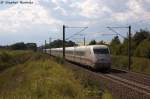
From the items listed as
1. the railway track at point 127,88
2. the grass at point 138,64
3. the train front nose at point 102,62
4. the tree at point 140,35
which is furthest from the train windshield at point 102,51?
the tree at point 140,35

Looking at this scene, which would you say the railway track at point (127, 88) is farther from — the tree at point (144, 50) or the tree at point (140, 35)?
the tree at point (140, 35)

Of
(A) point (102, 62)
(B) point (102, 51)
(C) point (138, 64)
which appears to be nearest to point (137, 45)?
(C) point (138, 64)

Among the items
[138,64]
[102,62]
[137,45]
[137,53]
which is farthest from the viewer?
[137,45]

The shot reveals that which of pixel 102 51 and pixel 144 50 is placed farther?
pixel 144 50

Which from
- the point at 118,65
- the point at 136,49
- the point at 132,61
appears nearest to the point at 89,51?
the point at 132,61

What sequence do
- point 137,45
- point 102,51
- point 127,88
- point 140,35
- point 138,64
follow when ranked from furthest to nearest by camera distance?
point 140,35, point 137,45, point 138,64, point 102,51, point 127,88

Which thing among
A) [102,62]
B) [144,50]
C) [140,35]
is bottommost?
[102,62]

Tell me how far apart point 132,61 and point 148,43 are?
639 cm

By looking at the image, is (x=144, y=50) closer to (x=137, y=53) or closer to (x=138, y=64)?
(x=137, y=53)

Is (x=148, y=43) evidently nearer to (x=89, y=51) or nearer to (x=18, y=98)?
(x=89, y=51)

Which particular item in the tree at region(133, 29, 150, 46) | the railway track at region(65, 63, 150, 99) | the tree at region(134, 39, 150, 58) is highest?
the tree at region(133, 29, 150, 46)

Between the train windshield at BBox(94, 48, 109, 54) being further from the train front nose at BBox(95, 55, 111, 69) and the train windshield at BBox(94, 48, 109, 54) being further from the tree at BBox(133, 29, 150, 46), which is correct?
the tree at BBox(133, 29, 150, 46)

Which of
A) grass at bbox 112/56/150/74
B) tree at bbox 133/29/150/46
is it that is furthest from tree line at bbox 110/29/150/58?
grass at bbox 112/56/150/74

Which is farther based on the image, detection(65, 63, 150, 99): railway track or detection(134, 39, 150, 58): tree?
detection(134, 39, 150, 58): tree
